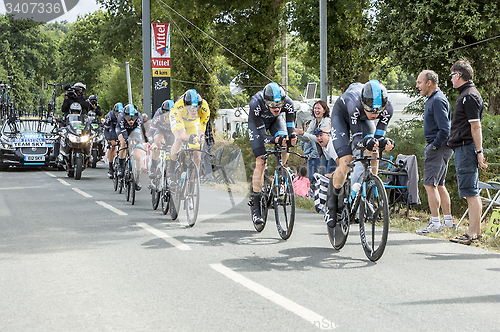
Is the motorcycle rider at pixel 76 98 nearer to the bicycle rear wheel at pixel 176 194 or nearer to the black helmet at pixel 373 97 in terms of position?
the bicycle rear wheel at pixel 176 194

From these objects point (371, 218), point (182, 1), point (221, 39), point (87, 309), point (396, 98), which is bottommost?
point (87, 309)

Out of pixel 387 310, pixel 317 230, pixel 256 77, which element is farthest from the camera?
pixel 256 77

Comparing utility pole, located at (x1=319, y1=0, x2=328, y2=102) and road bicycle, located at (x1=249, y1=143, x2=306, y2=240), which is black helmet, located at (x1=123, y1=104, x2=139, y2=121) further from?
road bicycle, located at (x1=249, y1=143, x2=306, y2=240)

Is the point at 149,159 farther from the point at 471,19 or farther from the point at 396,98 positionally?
the point at 396,98

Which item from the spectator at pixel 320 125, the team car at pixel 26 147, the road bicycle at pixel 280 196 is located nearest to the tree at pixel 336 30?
the team car at pixel 26 147

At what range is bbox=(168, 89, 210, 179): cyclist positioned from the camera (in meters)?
9.60

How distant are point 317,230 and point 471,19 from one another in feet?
30.6

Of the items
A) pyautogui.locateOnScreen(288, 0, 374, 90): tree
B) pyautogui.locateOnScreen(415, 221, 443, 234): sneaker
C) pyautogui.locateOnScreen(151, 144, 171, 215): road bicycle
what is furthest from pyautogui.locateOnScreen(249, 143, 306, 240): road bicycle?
pyautogui.locateOnScreen(288, 0, 374, 90): tree

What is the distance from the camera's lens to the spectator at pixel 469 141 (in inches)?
312

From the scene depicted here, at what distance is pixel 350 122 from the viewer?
23.1ft

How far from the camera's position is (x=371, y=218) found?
6.73 meters

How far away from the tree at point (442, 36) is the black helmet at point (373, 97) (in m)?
10.1

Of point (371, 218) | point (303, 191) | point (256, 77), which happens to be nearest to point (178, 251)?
point (371, 218)

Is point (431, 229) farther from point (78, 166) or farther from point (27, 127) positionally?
point (27, 127)
